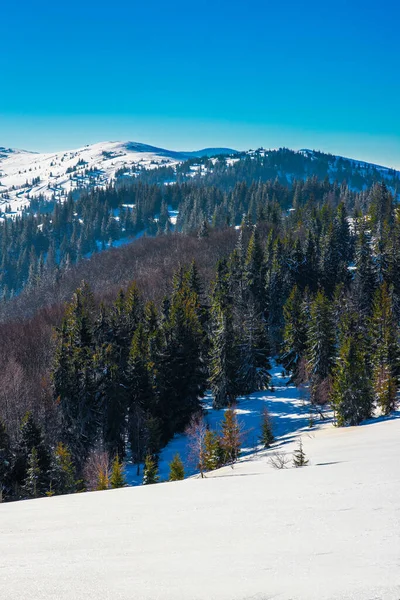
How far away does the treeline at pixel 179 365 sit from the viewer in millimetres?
39312

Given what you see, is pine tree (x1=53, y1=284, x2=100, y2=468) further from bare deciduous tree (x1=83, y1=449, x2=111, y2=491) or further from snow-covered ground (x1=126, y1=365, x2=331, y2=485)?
bare deciduous tree (x1=83, y1=449, x2=111, y2=491)

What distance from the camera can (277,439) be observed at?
40.5 meters

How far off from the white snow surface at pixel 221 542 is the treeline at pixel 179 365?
20592 mm

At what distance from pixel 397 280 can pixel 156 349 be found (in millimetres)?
49237

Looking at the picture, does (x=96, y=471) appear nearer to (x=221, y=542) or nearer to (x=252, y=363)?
(x=221, y=542)

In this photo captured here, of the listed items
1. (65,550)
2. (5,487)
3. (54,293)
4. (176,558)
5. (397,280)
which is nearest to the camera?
(176,558)

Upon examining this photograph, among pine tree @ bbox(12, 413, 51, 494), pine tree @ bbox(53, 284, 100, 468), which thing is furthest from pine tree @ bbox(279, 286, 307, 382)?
pine tree @ bbox(12, 413, 51, 494)

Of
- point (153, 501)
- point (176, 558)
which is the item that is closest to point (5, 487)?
point (153, 501)

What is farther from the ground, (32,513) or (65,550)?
(65,550)

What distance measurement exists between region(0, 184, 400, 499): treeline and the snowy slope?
20792 mm

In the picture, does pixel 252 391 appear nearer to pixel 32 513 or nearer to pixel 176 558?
pixel 32 513

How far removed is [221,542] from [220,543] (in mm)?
69

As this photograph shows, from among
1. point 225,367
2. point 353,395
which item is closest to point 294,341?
point 225,367

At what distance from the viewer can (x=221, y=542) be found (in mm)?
9672
